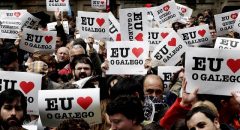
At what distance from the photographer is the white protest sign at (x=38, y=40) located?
12.0m

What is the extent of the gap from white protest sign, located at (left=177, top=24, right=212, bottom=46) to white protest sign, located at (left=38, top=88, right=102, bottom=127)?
5.03 meters

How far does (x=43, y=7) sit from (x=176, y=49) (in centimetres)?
2376

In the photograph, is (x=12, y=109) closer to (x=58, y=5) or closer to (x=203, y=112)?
(x=203, y=112)

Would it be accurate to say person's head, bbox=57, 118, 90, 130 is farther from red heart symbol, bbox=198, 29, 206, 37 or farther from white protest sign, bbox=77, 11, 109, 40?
white protest sign, bbox=77, 11, 109, 40

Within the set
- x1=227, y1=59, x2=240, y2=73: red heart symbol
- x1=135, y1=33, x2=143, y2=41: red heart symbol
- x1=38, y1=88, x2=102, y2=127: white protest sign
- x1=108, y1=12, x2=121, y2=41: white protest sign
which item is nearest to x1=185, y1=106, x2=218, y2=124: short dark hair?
x1=227, y1=59, x2=240, y2=73: red heart symbol

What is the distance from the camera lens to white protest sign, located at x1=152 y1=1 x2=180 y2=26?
14.0 meters

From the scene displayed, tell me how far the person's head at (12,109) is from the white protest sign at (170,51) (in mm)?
3971

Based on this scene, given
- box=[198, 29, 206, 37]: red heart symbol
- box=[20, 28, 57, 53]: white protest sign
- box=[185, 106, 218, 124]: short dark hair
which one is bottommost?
box=[20, 28, 57, 53]: white protest sign

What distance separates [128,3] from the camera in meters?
31.8

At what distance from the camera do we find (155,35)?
11.8m

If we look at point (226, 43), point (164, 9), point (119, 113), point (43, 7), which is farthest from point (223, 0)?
point (119, 113)

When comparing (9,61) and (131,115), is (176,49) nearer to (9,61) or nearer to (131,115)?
(9,61)

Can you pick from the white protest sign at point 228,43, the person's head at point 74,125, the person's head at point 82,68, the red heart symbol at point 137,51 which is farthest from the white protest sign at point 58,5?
the person's head at point 74,125

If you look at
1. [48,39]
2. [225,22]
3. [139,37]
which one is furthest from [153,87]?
[225,22]
